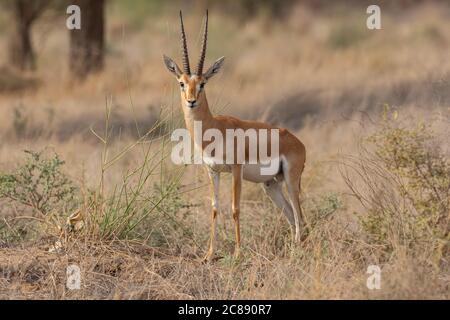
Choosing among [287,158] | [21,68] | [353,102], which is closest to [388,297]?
[287,158]

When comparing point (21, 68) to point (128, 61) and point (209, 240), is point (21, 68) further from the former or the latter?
point (209, 240)

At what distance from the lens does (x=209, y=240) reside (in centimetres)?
789

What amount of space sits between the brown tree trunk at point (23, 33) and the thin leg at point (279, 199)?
36.0ft

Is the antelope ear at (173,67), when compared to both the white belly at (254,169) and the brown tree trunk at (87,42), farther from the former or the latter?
the brown tree trunk at (87,42)

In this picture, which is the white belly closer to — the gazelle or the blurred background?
the gazelle

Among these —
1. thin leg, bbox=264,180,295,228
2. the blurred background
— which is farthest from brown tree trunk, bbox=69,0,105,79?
thin leg, bbox=264,180,295,228

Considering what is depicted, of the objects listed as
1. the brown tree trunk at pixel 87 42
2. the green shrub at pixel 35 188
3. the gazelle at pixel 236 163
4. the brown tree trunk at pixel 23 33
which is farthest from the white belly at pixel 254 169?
the brown tree trunk at pixel 23 33

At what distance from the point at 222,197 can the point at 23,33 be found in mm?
10746

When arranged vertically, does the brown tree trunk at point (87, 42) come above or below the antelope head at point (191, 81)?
above

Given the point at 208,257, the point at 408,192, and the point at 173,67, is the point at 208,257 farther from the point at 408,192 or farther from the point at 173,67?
the point at 408,192

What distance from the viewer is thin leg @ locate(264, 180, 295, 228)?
809cm

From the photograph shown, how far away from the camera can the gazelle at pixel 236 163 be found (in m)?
7.22

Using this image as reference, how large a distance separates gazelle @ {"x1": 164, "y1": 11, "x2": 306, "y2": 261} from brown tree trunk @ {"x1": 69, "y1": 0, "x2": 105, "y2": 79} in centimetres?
931

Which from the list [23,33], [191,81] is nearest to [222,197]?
[191,81]
